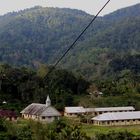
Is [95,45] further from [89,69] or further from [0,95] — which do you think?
[0,95]

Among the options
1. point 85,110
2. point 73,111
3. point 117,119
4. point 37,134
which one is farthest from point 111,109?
point 37,134

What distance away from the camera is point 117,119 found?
43250 millimetres

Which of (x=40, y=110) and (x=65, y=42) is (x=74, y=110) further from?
(x=65, y=42)

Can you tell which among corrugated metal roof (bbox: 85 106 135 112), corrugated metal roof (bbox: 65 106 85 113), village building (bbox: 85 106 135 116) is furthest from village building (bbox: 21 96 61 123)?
corrugated metal roof (bbox: 85 106 135 112)

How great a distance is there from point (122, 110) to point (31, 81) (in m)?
10.4

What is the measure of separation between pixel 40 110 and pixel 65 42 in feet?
289

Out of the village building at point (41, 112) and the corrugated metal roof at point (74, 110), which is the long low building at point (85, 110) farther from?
the village building at point (41, 112)

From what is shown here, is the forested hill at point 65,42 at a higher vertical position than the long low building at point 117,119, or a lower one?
higher

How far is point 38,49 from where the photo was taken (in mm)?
118750

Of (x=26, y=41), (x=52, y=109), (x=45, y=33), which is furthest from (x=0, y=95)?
(x=45, y=33)

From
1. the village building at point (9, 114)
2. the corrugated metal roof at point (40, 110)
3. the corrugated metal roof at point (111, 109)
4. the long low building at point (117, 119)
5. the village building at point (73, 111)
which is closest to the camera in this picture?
the village building at point (9, 114)

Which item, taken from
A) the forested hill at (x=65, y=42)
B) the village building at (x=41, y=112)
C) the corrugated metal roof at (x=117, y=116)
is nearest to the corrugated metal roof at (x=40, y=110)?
the village building at (x=41, y=112)

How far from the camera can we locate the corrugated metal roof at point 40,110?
141ft

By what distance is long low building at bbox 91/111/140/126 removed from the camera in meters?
42.6
